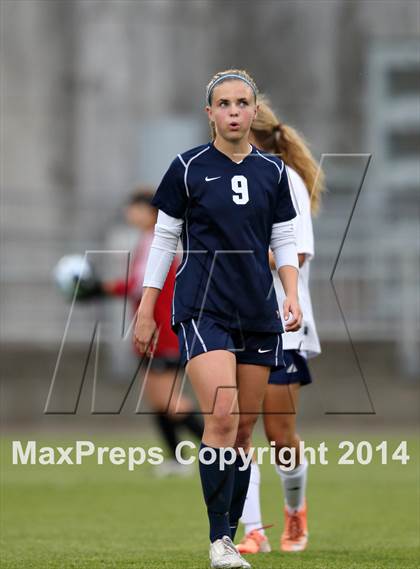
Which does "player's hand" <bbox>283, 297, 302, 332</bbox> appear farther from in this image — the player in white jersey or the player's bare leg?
the player in white jersey

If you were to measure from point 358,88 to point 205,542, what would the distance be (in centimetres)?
1095

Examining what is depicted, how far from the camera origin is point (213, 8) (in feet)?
54.6

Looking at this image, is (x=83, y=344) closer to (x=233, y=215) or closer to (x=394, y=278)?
(x=394, y=278)

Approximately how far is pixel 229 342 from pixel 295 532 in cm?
155

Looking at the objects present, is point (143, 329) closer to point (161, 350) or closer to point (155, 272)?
point (155, 272)

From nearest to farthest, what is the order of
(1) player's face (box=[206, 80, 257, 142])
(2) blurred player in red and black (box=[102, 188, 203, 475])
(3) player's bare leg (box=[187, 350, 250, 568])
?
(3) player's bare leg (box=[187, 350, 250, 568])
(1) player's face (box=[206, 80, 257, 142])
(2) blurred player in red and black (box=[102, 188, 203, 475])

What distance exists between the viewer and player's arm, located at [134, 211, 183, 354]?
492 centimetres

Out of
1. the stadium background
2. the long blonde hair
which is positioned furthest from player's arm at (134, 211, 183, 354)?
the stadium background

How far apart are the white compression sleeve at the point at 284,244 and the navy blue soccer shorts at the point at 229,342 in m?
0.28

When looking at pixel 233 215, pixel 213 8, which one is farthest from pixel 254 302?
pixel 213 8

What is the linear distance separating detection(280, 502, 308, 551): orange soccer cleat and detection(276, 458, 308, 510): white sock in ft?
0.12

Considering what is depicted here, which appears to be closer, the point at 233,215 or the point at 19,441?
the point at 233,215

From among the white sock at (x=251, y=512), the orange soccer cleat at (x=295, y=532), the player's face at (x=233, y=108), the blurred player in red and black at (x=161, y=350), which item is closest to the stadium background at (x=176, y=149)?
the blurred player in red and black at (x=161, y=350)

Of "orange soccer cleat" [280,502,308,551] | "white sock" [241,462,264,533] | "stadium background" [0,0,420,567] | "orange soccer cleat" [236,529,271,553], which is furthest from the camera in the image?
"stadium background" [0,0,420,567]
